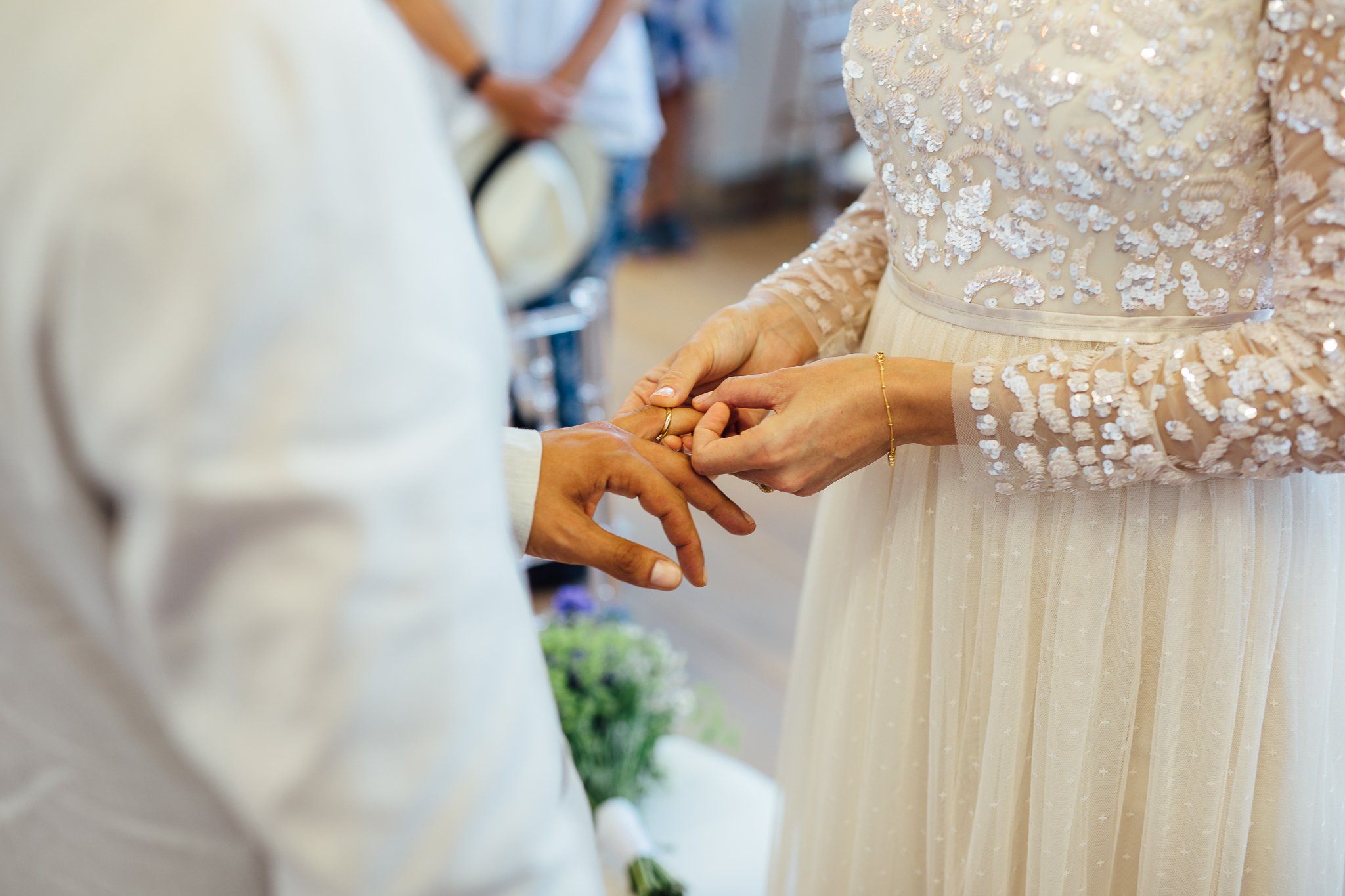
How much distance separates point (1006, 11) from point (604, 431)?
555 mm

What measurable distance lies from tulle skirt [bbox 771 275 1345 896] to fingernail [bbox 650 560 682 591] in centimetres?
31

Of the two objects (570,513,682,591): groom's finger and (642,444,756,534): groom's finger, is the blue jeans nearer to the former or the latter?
(642,444,756,534): groom's finger

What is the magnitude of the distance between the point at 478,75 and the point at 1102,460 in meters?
1.89

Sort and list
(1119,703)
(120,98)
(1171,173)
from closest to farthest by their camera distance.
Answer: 1. (120,98)
2. (1171,173)
3. (1119,703)

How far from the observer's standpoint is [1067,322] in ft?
3.31

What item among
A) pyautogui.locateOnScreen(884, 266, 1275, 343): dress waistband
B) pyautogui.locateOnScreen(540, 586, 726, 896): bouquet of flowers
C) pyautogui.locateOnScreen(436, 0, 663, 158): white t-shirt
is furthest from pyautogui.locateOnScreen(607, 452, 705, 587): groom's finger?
pyautogui.locateOnScreen(436, 0, 663, 158): white t-shirt

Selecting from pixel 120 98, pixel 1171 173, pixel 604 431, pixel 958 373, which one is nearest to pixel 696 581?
pixel 604 431

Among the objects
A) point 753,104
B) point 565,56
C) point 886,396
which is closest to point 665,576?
point 886,396

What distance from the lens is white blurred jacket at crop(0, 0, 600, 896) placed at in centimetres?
40

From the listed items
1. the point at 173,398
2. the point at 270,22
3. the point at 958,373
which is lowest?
the point at 958,373

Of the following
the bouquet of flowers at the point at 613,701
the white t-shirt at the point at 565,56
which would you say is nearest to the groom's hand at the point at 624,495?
the bouquet of flowers at the point at 613,701

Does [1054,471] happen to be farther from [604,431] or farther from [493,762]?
[493,762]

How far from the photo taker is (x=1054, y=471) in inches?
37.7

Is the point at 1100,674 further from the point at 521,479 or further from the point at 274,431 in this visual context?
the point at 274,431
